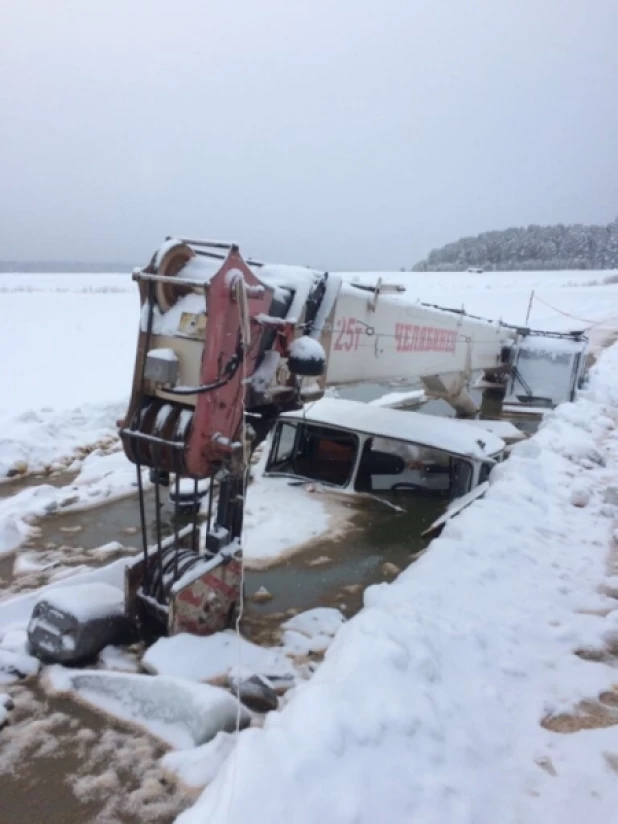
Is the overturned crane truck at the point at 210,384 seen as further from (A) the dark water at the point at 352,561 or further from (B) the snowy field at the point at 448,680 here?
(A) the dark water at the point at 352,561

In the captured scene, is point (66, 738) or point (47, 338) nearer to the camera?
point (66, 738)

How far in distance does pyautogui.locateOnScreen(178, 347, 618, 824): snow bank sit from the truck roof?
4.52ft

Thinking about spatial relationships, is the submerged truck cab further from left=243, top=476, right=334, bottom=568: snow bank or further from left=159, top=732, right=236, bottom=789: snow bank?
left=159, top=732, right=236, bottom=789: snow bank

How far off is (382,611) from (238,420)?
4.71 ft

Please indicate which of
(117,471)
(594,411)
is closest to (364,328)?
(117,471)

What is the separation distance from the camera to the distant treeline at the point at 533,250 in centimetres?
10275

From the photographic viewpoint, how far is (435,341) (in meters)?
6.77

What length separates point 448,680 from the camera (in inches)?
123

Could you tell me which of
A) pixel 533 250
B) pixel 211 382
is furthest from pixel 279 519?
pixel 533 250

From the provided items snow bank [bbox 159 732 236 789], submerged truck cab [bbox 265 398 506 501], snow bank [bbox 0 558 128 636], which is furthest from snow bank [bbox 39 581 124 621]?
submerged truck cab [bbox 265 398 506 501]

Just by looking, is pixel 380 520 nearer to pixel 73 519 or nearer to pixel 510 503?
pixel 510 503

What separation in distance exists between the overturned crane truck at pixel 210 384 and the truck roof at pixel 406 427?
164 centimetres

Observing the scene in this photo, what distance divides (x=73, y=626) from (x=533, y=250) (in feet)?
379

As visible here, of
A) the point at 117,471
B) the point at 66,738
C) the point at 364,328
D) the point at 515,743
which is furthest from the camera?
the point at 117,471
